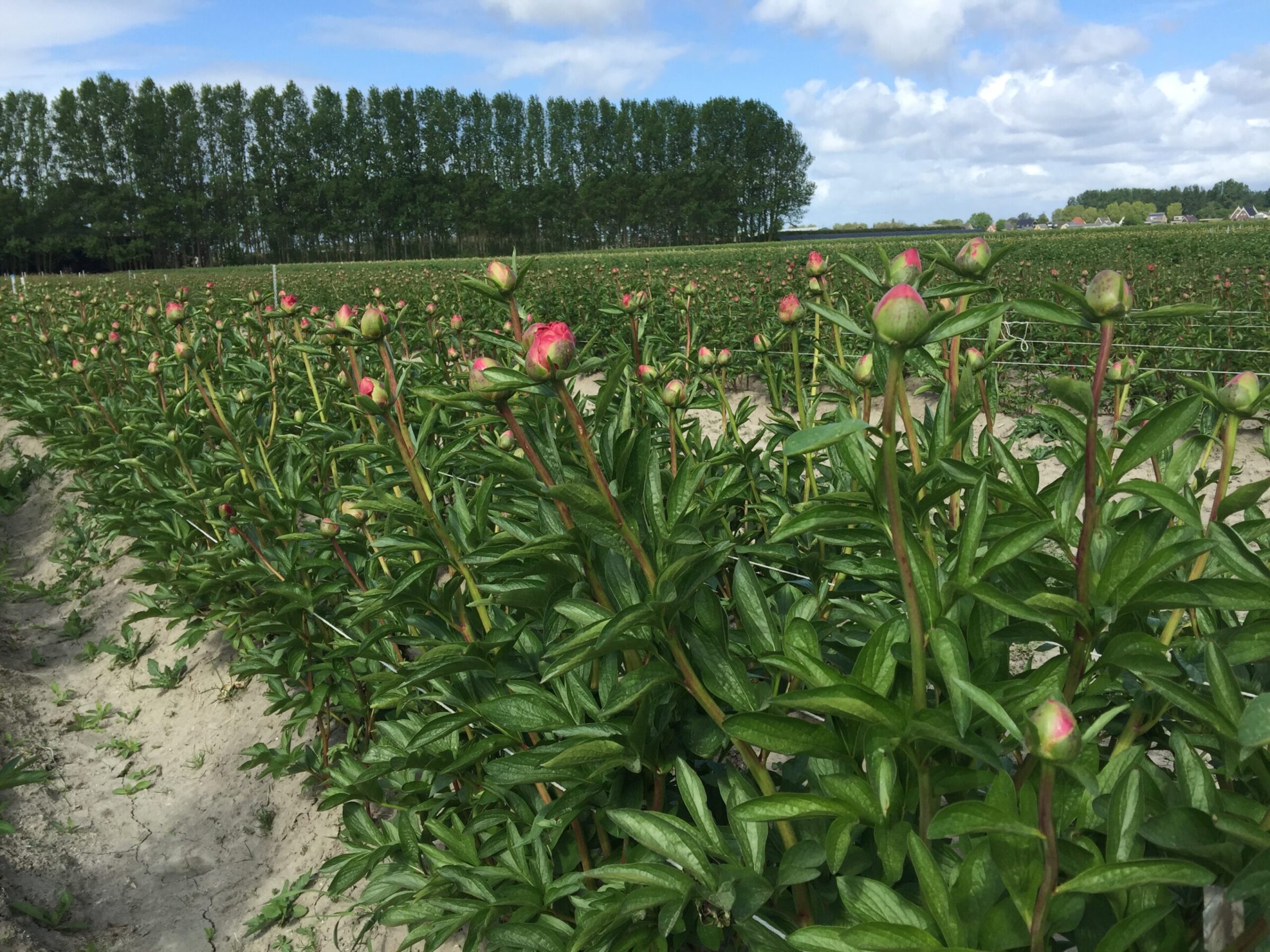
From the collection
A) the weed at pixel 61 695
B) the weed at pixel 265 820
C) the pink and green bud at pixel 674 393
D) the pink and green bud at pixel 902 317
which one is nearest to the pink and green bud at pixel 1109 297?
the pink and green bud at pixel 902 317

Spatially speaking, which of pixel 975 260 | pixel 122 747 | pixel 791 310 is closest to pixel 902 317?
pixel 975 260

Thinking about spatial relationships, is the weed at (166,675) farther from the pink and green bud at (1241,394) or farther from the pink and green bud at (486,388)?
the pink and green bud at (1241,394)

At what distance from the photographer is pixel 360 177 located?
52562 millimetres

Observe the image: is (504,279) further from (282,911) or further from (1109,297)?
(282,911)

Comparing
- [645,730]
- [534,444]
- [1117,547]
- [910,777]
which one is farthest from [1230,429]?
[534,444]

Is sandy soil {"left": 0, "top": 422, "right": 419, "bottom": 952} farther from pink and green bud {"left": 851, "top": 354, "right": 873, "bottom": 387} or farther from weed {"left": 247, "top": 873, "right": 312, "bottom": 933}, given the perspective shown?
pink and green bud {"left": 851, "top": 354, "right": 873, "bottom": 387}

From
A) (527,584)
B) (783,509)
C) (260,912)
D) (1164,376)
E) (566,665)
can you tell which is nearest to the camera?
(566,665)

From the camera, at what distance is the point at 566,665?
0.92m

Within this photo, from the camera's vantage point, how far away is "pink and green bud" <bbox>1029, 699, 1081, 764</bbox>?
1.84 feet

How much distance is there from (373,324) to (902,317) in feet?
3.32

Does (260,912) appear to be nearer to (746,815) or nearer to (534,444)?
(534,444)

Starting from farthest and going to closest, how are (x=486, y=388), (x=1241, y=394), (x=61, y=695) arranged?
(x=61, y=695)
(x=486, y=388)
(x=1241, y=394)

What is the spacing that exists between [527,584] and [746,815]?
0.50 meters

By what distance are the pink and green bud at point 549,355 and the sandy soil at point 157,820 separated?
5.12 ft
